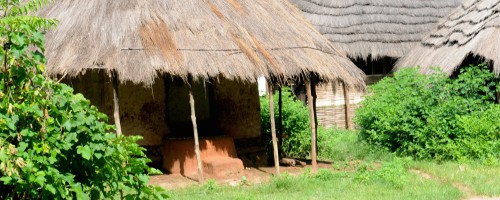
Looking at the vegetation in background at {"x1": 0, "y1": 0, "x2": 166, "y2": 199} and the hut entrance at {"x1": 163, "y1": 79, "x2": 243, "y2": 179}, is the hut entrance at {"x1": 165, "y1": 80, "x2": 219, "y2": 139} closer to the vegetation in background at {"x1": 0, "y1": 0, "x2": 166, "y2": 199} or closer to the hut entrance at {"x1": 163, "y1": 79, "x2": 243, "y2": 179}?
the hut entrance at {"x1": 163, "y1": 79, "x2": 243, "y2": 179}

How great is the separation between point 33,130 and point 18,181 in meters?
0.38

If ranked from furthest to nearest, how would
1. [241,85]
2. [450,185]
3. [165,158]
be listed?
[241,85], [165,158], [450,185]

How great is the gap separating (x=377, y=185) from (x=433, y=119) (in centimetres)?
267

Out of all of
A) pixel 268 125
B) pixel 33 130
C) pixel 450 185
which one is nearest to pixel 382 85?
pixel 268 125

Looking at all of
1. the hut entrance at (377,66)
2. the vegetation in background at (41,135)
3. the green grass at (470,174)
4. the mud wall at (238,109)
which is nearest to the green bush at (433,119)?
the green grass at (470,174)

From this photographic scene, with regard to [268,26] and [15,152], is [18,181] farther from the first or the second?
[268,26]

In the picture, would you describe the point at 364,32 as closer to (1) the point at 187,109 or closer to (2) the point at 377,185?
(1) the point at 187,109

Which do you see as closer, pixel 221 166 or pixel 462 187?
pixel 462 187

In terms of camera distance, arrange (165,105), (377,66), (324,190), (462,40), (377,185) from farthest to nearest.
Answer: (377,66), (462,40), (165,105), (377,185), (324,190)

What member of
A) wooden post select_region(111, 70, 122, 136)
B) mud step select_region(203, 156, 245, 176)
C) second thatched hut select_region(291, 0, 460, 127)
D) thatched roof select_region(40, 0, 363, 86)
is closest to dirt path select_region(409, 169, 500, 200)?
thatched roof select_region(40, 0, 363, 86)

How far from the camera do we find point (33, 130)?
4.68 m

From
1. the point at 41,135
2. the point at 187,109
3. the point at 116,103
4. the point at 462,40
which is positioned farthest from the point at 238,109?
the point at 41,135

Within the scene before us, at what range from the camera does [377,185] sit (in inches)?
346

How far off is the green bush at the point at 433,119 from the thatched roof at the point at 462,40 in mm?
810
